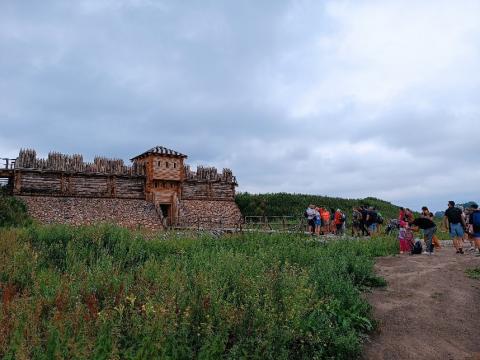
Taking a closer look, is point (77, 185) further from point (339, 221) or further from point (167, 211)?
point (339, 221)

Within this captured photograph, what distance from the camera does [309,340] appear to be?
5.07m

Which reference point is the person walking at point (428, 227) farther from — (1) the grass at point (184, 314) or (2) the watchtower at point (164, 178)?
(2) the watchtower at point (164, 178)

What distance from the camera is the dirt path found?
5.60 meters

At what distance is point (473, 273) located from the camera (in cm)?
902

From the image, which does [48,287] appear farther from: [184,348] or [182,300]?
[184,348]

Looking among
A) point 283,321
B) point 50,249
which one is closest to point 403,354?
point 283,321

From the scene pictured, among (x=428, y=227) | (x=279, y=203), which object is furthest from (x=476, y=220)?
(x=279, y=203)

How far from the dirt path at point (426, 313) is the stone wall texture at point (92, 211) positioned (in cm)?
1848

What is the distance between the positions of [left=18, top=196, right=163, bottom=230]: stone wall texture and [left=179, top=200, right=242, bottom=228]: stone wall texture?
8.43 ft

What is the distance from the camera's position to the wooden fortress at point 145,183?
2648 cm

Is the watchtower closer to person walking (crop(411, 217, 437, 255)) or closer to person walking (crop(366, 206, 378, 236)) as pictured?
person walking (crop(366, 206, 378, 236))

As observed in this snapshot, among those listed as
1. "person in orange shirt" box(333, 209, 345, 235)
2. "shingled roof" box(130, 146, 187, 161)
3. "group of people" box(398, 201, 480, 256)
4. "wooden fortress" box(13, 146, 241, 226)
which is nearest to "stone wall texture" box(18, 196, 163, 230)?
"wooden fortress" box(13, 146, 241, 226)

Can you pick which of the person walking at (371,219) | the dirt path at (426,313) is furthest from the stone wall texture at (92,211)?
the dirt path at (426,313)

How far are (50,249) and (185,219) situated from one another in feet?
66.5
